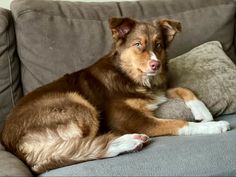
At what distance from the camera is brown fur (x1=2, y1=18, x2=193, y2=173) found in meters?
1.78

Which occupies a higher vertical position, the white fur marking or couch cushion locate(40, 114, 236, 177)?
couch cushion locate(40, 114, 236, 177)

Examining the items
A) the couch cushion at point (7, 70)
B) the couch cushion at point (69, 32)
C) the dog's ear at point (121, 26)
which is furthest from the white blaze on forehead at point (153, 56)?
the couch cushion at point (7, 70)

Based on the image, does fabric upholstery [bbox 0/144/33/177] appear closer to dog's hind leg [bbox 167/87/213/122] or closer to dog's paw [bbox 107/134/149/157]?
dog's paw [bbox 107/134/149/157]

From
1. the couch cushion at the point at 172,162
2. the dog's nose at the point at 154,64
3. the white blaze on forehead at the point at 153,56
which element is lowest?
the couch cushion at the point at 172,162

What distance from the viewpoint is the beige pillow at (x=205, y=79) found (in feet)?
7.18

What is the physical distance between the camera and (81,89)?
7.04ft

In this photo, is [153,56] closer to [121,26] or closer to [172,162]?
[121,26]

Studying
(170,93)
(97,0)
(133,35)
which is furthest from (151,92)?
(97,0)

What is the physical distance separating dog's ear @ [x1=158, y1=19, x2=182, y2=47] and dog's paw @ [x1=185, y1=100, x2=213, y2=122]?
0.35m

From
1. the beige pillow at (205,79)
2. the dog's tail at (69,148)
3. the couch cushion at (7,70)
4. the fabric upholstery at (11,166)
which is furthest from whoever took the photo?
the couch cushion at (7,70)

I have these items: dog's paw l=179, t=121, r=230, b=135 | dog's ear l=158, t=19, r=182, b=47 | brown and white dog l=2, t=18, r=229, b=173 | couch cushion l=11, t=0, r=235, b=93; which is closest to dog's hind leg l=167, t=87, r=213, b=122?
brown and white dog l=2, t=18, r=229, b=173

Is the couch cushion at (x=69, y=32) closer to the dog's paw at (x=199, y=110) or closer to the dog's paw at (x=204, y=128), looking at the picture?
the dog's paw at (x=199, y=110)

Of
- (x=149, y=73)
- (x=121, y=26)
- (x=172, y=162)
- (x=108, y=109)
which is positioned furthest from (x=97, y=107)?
(x=172, y=162)

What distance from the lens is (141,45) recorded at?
216 cm
